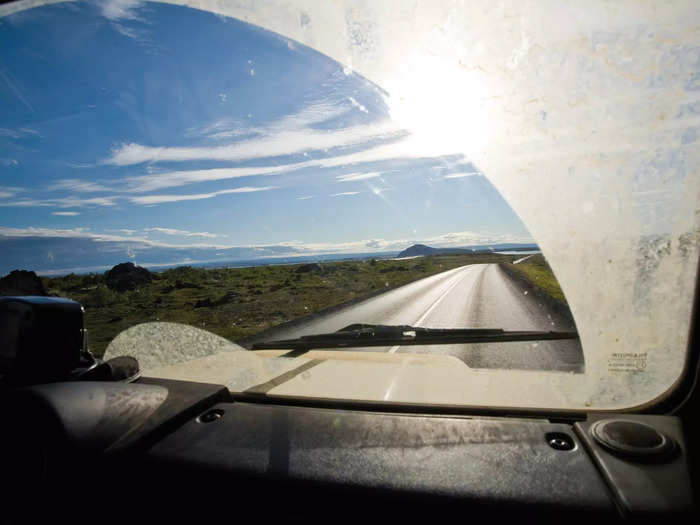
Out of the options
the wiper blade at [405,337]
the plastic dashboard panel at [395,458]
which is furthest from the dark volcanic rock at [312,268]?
the plastic dashboard panel at [395,458]

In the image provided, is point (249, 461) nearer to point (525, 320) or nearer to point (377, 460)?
point (377, 460)

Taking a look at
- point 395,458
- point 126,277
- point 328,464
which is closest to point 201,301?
point 126,277

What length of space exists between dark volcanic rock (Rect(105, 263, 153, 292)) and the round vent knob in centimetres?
898

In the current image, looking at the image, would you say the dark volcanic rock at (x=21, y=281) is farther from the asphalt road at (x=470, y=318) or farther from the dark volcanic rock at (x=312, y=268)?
the dark volcanic rock at (x=312, y=268)

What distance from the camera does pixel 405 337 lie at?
11.1ft

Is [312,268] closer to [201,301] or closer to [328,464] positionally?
[201,301]

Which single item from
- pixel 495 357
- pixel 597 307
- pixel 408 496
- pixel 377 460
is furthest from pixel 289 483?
pixel 495 357

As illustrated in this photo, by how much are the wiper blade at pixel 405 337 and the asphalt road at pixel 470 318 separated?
1.51 meters

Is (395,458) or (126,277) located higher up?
(126,277)

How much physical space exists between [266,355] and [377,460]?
5.96ft

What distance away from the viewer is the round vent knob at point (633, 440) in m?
1.79

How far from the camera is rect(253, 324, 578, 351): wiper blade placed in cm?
323

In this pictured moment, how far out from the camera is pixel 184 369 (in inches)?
137

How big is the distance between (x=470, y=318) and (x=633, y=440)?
705cm
